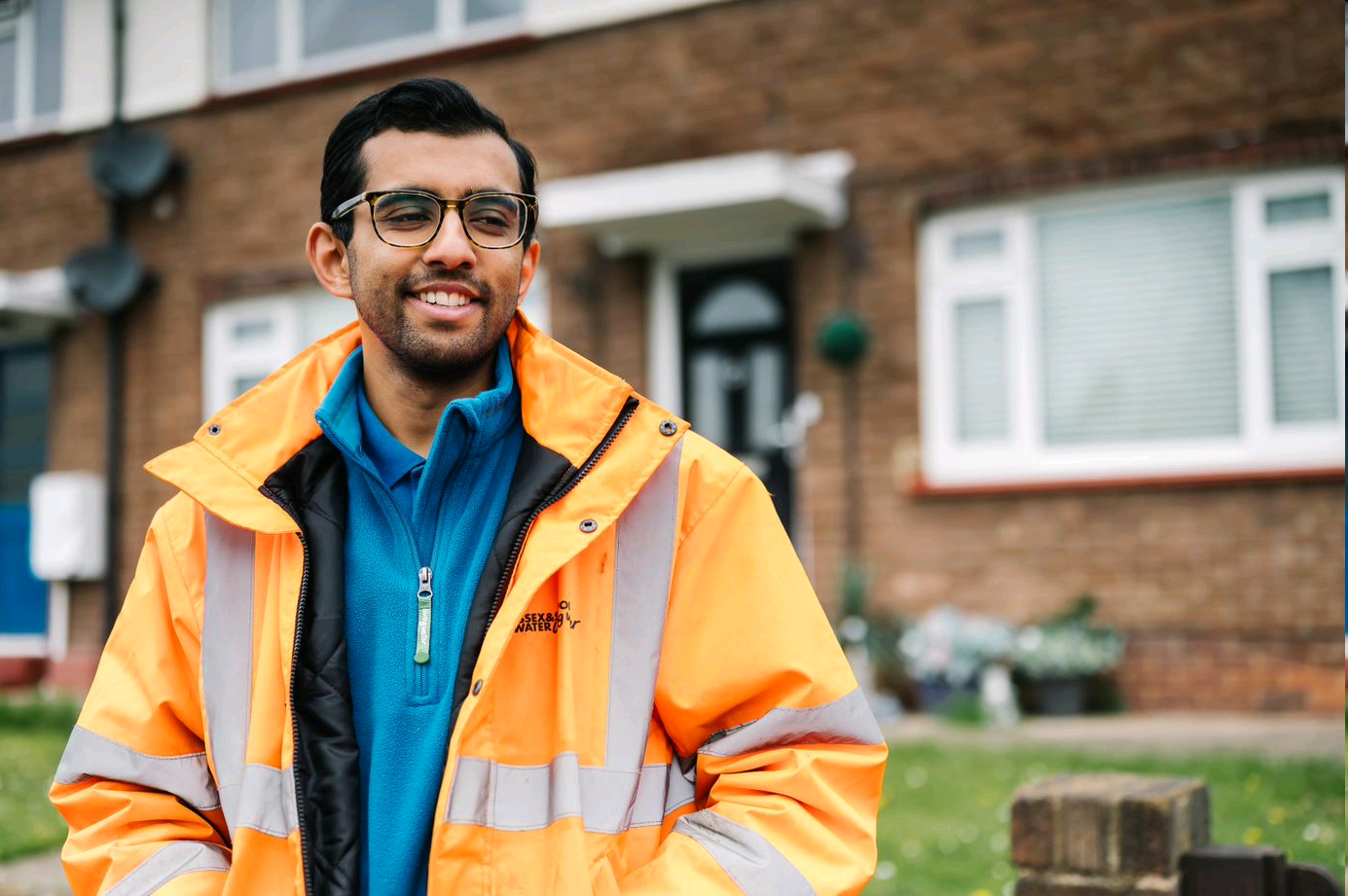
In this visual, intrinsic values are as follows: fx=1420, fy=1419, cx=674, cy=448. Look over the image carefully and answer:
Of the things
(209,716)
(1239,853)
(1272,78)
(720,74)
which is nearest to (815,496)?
(720,74)

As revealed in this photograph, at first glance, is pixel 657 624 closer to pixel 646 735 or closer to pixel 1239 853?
pixel 646 735

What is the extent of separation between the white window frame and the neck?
7.33 m

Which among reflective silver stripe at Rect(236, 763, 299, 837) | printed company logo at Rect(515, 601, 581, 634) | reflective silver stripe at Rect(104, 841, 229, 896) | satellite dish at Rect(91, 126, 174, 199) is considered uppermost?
satellite dish at Rect(91, 126, 174, 199)

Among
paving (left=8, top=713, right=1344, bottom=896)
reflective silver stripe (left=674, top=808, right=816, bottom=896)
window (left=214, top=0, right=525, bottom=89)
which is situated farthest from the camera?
window (left=214, top=0, right=525, bottom=89)

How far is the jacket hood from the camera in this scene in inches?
84.0

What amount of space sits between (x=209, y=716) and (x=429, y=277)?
74 centimetres

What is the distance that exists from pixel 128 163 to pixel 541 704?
12839 millimetres

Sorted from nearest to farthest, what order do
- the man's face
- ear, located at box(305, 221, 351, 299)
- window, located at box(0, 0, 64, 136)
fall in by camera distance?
the man's face → ear, located at box(305, 221, 351, 299) → window, located at box(0, 0, 64, 136)

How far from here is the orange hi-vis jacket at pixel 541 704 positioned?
77.0 inches

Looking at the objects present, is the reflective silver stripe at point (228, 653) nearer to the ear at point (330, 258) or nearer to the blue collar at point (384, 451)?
the blue collar at point (384, 451)

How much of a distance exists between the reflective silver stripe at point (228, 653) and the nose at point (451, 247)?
514 millimetres

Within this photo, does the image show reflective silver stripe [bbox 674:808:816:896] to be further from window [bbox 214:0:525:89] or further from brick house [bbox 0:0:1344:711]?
window [bbox 214:0:525:89]

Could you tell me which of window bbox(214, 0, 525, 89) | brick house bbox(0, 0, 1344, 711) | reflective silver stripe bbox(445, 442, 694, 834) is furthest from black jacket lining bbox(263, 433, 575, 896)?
window bbox(214, 0, 525, 89)

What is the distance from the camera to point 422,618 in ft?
6.86
